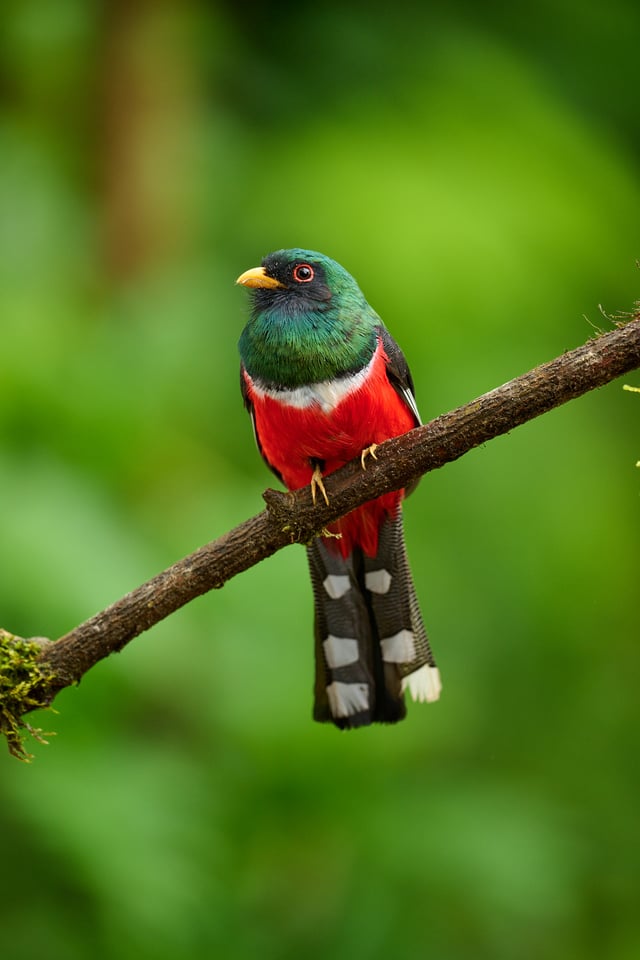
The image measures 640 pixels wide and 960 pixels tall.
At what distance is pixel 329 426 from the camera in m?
3.78

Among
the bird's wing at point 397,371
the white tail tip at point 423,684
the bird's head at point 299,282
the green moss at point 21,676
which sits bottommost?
the green moss at point 21,676

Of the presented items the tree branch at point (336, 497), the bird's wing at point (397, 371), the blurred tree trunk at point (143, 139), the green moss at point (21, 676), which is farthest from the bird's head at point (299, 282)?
the blurred tree trunk at point (143, 139)

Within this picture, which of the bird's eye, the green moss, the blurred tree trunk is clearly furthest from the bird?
the blurred tree trunk

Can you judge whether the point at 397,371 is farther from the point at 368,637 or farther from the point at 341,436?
the point at 368,637

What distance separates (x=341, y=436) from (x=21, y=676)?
1.20 metres

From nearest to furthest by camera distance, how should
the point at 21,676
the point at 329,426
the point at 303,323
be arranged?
the point at 21,676, the point at 329,426, the point at 303,323

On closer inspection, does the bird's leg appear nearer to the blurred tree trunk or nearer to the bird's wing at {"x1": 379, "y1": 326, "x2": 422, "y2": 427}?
the bird's wing at {"x1": 379, "y1": 326, "x2": 422, "y2": 427}

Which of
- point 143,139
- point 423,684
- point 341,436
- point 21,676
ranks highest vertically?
point 143,139

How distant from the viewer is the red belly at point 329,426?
3.79 meters

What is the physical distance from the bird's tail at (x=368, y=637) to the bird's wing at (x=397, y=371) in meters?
0.44

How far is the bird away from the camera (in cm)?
Result: 383

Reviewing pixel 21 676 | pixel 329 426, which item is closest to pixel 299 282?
pixel 329 426

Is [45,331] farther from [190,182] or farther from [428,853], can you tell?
[428,853]

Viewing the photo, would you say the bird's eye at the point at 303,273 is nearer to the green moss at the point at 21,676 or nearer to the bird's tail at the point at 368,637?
the bird's tail at the point at 368,637
